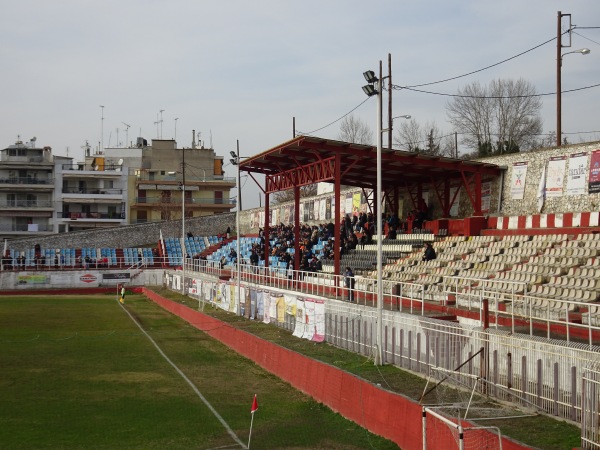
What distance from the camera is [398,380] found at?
710 inches

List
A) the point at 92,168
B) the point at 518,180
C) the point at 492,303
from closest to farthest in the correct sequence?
the point at 492,303, the point at 518,180, the point at 92,168

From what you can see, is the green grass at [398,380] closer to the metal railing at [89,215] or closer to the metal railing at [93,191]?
the metal railing at [89,215]

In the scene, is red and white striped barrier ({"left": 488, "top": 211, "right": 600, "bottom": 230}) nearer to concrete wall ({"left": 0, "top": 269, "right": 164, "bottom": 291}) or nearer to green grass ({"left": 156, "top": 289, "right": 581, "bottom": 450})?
green grass ({"left": 156, "top": 289, "right": 581, "bottom": 450})

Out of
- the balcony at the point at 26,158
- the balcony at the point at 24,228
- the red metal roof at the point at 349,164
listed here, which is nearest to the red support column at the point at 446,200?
the red metal roof at the point at 349,164

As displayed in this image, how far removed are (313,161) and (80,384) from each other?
22377mm

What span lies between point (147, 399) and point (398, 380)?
7015mm

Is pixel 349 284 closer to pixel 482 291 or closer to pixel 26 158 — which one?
pixel 482 291

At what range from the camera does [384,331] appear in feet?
70.5

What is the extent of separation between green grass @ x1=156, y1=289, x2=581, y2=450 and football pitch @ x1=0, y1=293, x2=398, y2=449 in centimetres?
130

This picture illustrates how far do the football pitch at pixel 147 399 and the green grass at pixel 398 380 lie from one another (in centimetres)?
130

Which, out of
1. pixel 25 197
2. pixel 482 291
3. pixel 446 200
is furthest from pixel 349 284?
pixel 25 197

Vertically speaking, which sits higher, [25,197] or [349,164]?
[25,197]

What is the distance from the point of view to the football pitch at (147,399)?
15.8 meters

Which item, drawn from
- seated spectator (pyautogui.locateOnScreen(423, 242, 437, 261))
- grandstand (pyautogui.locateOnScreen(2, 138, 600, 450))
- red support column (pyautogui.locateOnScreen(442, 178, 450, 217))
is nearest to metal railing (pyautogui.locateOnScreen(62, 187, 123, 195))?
grandstand (pyautogui.locateOnScreen(2, 138, 600, 450))
